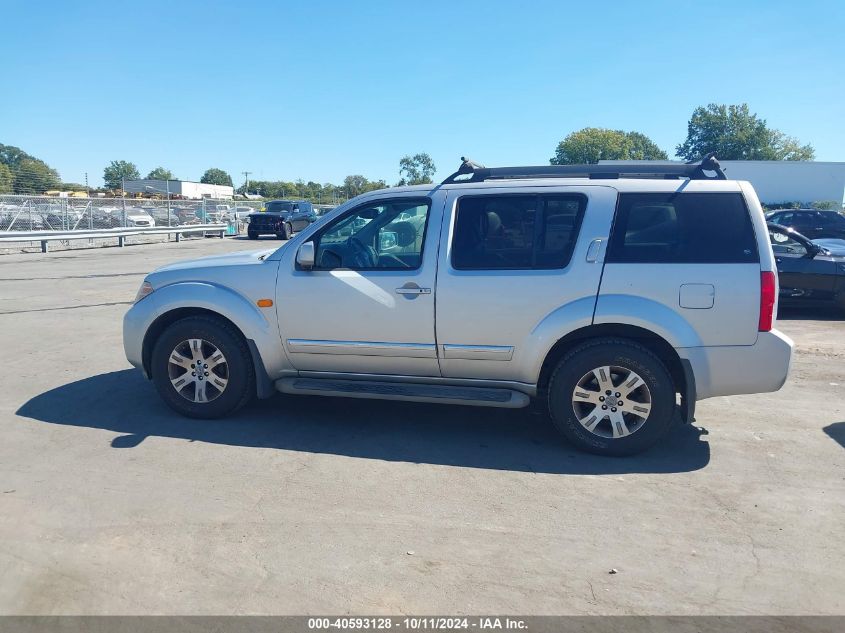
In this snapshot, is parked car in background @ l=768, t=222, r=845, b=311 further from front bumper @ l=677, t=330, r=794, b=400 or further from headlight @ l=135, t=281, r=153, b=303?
headlight @ l=135, t=281, r=153, b=303

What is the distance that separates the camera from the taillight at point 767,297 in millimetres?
4629

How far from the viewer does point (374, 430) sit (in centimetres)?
545

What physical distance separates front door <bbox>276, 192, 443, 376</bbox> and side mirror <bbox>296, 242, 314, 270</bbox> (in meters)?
0.07

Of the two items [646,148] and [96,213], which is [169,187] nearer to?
[96,213]

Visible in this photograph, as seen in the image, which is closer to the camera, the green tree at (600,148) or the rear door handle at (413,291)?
the rear door handle at (413,291)

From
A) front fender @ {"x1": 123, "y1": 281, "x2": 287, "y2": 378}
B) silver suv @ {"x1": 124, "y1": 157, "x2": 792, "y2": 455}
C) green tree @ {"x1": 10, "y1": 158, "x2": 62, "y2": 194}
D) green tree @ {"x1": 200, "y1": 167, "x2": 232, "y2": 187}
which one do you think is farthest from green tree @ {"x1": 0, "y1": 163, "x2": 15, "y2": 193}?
green tree @ {"x1": 200, "y1": 167, "x2": 232, "y2": 187}

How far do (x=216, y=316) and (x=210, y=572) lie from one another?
8.73ft

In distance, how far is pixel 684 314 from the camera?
472 cm

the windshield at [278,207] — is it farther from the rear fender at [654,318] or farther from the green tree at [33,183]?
the rear fender at [654,318]

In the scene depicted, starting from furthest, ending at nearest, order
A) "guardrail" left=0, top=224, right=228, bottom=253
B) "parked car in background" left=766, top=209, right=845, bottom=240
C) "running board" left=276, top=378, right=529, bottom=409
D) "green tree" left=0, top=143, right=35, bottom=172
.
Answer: "green tree" left=0, top=143, right=35, bottom=172 < "guardrail" left=0, top=224, right=228, bottom=253 < "parked car in background" left=766, top=209, right=845, bottom=240 < "running board" left=276, top=378, right=529, bottom=409

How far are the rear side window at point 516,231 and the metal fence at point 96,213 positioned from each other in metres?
25.1

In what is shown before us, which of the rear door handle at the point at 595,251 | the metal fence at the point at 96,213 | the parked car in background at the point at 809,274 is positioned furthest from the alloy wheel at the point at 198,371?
the metal fence at the point at 96,213

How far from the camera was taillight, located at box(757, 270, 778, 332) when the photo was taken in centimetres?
463

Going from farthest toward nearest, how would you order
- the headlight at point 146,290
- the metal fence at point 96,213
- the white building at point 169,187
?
the white building at point 169,187, the metal fence at point 96,213, the headlight at point 146,290
